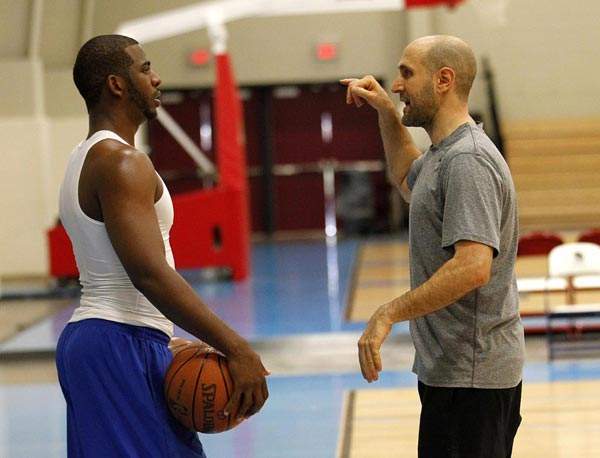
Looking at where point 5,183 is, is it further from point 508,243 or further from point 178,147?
point 508,243

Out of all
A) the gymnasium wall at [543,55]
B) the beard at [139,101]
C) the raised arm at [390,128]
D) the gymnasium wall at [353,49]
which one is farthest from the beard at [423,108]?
the gymnasium wall at [543,55]

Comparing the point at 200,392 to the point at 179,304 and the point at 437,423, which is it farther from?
the point at 437,423

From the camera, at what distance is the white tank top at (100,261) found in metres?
3.02

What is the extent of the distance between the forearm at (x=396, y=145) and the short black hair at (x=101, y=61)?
896 mm

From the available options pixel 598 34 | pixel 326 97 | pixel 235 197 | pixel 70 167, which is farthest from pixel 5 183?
pixel 70 167

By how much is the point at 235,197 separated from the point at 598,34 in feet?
28.0

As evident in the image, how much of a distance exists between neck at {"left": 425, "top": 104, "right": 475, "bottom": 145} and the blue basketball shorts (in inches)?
37.2

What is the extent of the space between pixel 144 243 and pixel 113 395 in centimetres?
42

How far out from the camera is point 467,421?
3.04 meters

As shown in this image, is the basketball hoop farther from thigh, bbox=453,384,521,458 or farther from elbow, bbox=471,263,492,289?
elbow, bbox=471,263,492,289

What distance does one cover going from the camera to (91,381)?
302cm

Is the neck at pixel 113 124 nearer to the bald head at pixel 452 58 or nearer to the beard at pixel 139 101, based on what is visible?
the beard at pixel 139 101

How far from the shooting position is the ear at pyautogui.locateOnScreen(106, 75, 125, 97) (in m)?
3.08

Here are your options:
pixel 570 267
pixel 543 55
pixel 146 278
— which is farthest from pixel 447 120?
pixel 543 55
